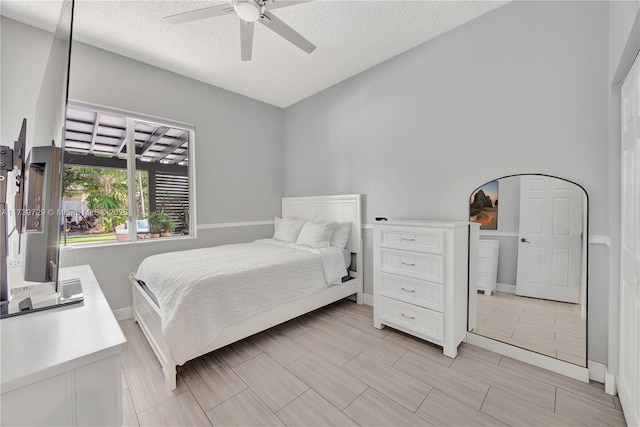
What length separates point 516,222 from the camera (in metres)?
2.11

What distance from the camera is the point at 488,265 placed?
87.6 inches

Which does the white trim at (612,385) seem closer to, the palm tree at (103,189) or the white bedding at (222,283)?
the white bedding at (222,283)

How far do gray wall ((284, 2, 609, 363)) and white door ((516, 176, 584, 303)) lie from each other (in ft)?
0.29

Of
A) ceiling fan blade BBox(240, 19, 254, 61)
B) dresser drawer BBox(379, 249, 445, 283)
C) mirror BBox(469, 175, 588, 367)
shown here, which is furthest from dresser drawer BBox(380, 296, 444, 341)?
ceiling fan blade BBox(240, 19, 254, 61)

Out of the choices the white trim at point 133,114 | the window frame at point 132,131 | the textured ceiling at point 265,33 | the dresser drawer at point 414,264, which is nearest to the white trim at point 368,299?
the dresser drawer at point 414,264

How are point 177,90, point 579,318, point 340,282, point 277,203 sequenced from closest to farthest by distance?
point 579,318
point 340,282
point 177,90
point 277,203

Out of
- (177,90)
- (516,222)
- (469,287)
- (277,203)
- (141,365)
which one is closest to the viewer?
(141,365)

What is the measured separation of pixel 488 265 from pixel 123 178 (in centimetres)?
384

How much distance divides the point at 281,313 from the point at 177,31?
278 cm

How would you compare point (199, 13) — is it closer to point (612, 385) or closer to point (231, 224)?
point (231, 224)

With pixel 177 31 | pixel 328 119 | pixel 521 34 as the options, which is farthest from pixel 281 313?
pixel 521 34

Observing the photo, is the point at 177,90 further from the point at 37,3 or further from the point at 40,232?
the point at 40,232

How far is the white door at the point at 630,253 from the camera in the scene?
124 centimetres

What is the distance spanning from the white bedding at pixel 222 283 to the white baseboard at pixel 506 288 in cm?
146
